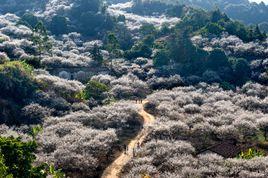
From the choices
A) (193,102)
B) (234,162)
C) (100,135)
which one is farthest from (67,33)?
(234,162)

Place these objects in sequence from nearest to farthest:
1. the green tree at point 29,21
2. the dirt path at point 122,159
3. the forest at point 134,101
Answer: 1. the forest at point 134,101
2. the dirt path at point 122,159
3. the green tree at point 29,21

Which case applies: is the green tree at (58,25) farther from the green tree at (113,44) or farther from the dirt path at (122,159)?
the dirt path at (122,159)

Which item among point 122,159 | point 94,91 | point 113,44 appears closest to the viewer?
point 122,159

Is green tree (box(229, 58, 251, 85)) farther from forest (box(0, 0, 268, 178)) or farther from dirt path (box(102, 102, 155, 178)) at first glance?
dirt path (box(102, 102, 155, 178))

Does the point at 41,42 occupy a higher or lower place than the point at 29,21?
higher

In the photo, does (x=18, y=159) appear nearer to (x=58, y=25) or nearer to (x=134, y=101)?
(x=134, y=101)

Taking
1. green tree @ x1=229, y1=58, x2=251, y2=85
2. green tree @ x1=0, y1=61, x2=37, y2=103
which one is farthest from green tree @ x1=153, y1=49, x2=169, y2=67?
green tree @ x1=0, y1=61, x2=37, y2=103

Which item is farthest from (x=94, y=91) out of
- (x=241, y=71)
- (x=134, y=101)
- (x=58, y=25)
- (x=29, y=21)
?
(x=29, y=21)

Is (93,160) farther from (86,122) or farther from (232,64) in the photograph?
(232,64)

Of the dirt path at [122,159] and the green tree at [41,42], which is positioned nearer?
the dirt path at [122,159]

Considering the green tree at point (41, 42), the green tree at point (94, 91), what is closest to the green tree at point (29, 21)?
the green tree at point (41, 42)
